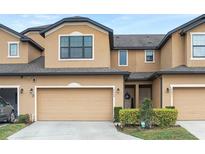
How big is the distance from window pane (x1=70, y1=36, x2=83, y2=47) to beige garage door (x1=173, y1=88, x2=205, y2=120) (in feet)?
23.0

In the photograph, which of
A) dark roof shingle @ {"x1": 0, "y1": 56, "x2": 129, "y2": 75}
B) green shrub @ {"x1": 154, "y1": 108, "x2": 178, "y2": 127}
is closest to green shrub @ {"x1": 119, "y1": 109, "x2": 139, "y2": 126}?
green shrub @ {"x1": 154, "y1": 108, "x2": 178, "y2": 127}

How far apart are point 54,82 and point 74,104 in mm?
1946

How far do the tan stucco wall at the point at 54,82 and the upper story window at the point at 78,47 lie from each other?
1705 millimetres

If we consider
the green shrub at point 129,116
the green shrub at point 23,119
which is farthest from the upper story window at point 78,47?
the green shrub at point 129,116

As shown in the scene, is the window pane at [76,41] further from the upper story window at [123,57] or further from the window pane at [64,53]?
the upper story window at [123,57]

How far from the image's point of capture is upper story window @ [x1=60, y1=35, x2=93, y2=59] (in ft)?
85.7

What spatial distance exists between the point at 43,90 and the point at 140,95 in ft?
38.2

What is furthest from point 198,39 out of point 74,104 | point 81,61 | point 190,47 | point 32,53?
point 32,53

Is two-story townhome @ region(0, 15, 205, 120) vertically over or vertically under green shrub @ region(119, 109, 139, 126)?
over

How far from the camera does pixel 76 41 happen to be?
86.0 feet

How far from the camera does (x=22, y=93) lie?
83.7 feet

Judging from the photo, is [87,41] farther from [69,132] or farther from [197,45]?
[69,132]

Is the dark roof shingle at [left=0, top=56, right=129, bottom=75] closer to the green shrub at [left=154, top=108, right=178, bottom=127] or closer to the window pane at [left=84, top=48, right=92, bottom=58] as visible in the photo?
the window pane at [left=84, top=48, right=92, bottom=58]
